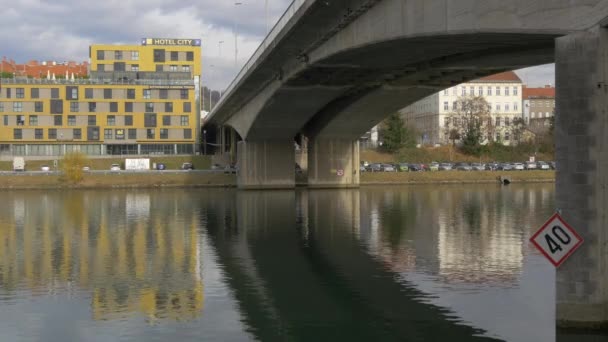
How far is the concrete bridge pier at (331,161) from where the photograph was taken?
273 feet

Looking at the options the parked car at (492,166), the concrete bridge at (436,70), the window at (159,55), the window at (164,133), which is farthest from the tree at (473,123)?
the window at (159,55)

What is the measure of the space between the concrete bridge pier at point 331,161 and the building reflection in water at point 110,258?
99.8ft

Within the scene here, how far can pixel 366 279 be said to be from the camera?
24922mm

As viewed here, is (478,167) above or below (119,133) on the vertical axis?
below

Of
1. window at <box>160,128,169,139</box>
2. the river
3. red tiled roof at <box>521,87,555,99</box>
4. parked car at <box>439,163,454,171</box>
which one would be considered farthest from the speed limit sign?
red tiled roof at <box>521,87,555,99</box>

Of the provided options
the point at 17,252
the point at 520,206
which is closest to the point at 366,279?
the point at 17,252

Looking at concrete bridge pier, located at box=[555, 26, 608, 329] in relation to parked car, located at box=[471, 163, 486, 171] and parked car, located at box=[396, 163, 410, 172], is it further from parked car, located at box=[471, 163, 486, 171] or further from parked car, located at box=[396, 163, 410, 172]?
parked car, located at box=[471, 163, 486, 171]

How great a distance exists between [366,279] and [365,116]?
46902mm

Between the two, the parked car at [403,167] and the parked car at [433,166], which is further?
the parked car at [433,166]

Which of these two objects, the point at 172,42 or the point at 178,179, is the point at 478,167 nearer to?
the point at 178,179

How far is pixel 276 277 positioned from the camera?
25797mm

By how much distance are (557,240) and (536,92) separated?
511 ft

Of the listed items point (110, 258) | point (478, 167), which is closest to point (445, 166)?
point (478, 167)

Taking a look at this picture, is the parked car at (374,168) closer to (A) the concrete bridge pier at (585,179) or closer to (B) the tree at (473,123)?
(B) the tree at (473,123)
